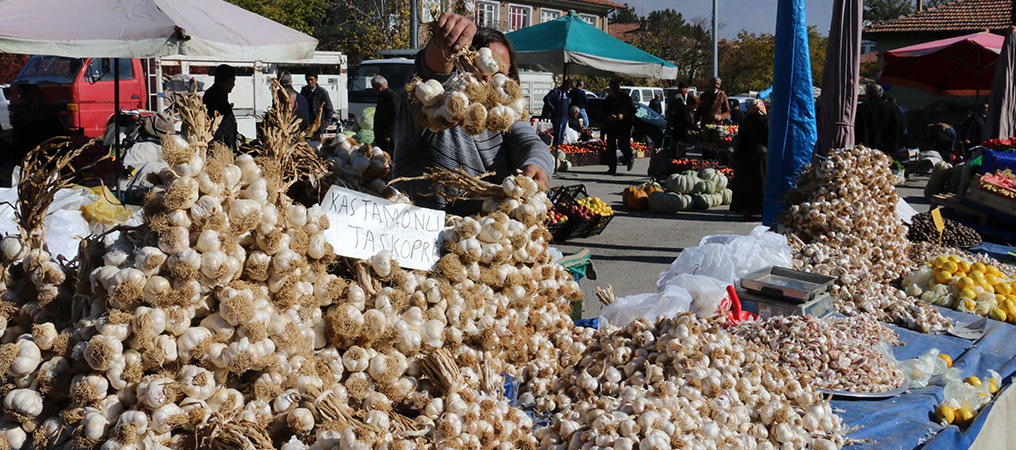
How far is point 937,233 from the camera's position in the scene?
17.2 feet

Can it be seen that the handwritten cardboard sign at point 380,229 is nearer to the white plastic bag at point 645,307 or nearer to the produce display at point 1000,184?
the white plastic bag at point 645,307

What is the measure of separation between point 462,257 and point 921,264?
11.4 ft

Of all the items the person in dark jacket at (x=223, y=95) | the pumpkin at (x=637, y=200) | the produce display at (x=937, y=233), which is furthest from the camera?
the pumpkin at (x=637, y=200)

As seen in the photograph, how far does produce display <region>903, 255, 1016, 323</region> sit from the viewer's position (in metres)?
3.81

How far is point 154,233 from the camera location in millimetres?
1574

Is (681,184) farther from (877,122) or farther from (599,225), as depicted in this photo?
(877,122)

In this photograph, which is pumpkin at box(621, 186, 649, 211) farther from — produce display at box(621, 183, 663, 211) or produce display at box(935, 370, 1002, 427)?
produce display at box(935, 370, 1002, 427)

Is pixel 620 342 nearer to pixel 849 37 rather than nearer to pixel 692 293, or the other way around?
pixel 692 293

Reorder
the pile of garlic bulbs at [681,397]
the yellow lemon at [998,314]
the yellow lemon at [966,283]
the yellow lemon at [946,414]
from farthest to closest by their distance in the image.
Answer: the yellow lemon at [966,283], the yellow lemon at [998,314], the yellow lemon at [946,414], the pile of garlic bulbs at [681,397]

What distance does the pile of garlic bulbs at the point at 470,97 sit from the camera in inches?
80.6

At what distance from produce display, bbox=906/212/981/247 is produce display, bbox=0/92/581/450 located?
4398 mm

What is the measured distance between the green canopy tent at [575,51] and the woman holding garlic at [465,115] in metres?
8.49

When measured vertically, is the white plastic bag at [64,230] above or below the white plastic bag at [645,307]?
above

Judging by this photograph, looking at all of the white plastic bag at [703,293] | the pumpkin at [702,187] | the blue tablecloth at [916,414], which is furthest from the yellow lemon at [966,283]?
the pumpkin at [702,187]
